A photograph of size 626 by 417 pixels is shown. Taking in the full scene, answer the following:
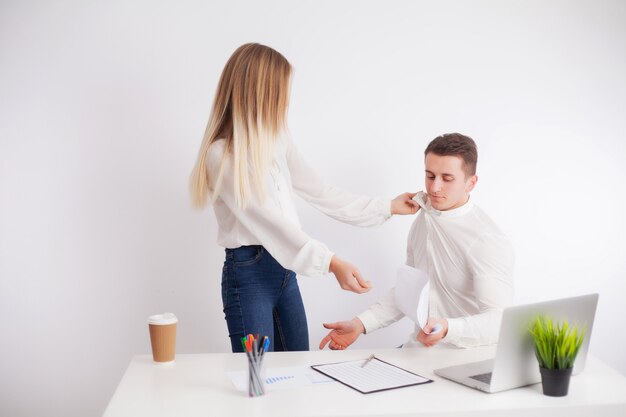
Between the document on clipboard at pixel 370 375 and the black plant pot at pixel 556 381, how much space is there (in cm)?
30

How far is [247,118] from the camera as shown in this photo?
7.39ft

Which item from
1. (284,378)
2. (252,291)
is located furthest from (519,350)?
(252,291)

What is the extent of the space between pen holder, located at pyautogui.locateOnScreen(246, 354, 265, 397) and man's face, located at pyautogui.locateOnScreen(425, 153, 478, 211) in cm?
108

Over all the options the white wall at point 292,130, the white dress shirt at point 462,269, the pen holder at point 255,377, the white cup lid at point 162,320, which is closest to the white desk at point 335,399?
the pen holder at point 255,377

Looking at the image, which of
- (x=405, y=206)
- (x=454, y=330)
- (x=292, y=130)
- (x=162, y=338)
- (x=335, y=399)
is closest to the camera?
(x=335, y=399)

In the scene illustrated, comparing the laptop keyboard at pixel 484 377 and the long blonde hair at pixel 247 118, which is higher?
the long blonde hair at pixel 247 118

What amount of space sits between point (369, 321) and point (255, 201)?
59 centimetres

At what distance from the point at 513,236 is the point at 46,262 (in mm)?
2297

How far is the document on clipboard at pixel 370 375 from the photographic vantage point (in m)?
1.70

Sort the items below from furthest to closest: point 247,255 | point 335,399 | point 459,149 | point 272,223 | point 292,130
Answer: point 292,130, point 459,149, point 247,255, point 272,223, point 335,399

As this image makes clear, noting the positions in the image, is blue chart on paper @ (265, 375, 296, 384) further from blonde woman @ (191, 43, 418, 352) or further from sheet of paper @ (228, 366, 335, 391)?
blonde woman @ (191, 43, 418, 352)

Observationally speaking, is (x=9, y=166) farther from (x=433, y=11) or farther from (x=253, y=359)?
(x=433, y=11)

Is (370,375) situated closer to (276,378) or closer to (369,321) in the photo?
(276,378)

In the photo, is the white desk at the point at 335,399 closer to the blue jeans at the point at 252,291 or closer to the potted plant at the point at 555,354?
the potted plant at the point at 555,354
